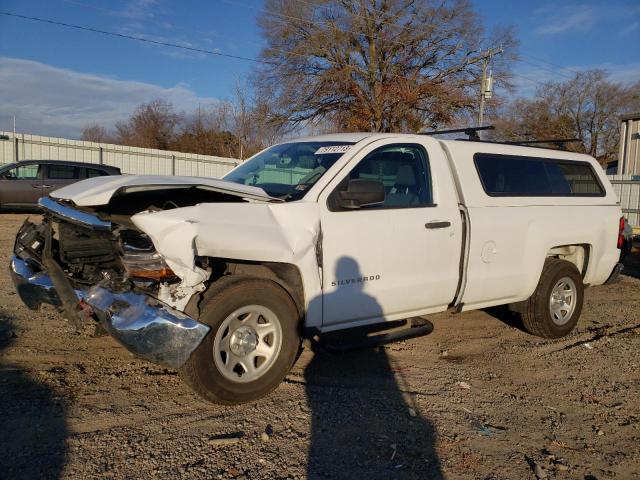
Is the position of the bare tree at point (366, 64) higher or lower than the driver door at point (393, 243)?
higher

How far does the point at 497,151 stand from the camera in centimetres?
557

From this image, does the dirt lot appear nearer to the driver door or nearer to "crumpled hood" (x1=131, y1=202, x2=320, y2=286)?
the driver door

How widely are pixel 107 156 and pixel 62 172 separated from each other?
9.07 m

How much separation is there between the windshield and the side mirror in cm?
29

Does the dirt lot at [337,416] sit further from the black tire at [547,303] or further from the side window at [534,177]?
the side window at [534,177]

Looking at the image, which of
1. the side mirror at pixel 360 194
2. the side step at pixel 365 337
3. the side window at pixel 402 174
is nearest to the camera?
the side mirror at pixel 360 194

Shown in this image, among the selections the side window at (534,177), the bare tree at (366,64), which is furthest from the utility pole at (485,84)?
the side window at (534,177)

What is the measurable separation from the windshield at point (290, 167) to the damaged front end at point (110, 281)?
117 centimetres

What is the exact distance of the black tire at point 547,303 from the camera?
5.75 meters

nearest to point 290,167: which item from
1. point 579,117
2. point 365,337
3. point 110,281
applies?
point 365,337

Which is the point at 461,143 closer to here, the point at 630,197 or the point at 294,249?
the point at 294,249

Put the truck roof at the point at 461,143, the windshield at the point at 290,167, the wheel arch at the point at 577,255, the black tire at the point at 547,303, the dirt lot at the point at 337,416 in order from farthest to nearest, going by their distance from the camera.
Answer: the wheel arch at the point at 577,255, the black tire at the point at 547,303, the truck roof at the point at 461,143, the windshield at the point at 290,167, the dirt lot at the point at 337,416

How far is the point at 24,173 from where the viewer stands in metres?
15.8

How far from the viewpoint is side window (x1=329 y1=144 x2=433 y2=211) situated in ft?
15.5
